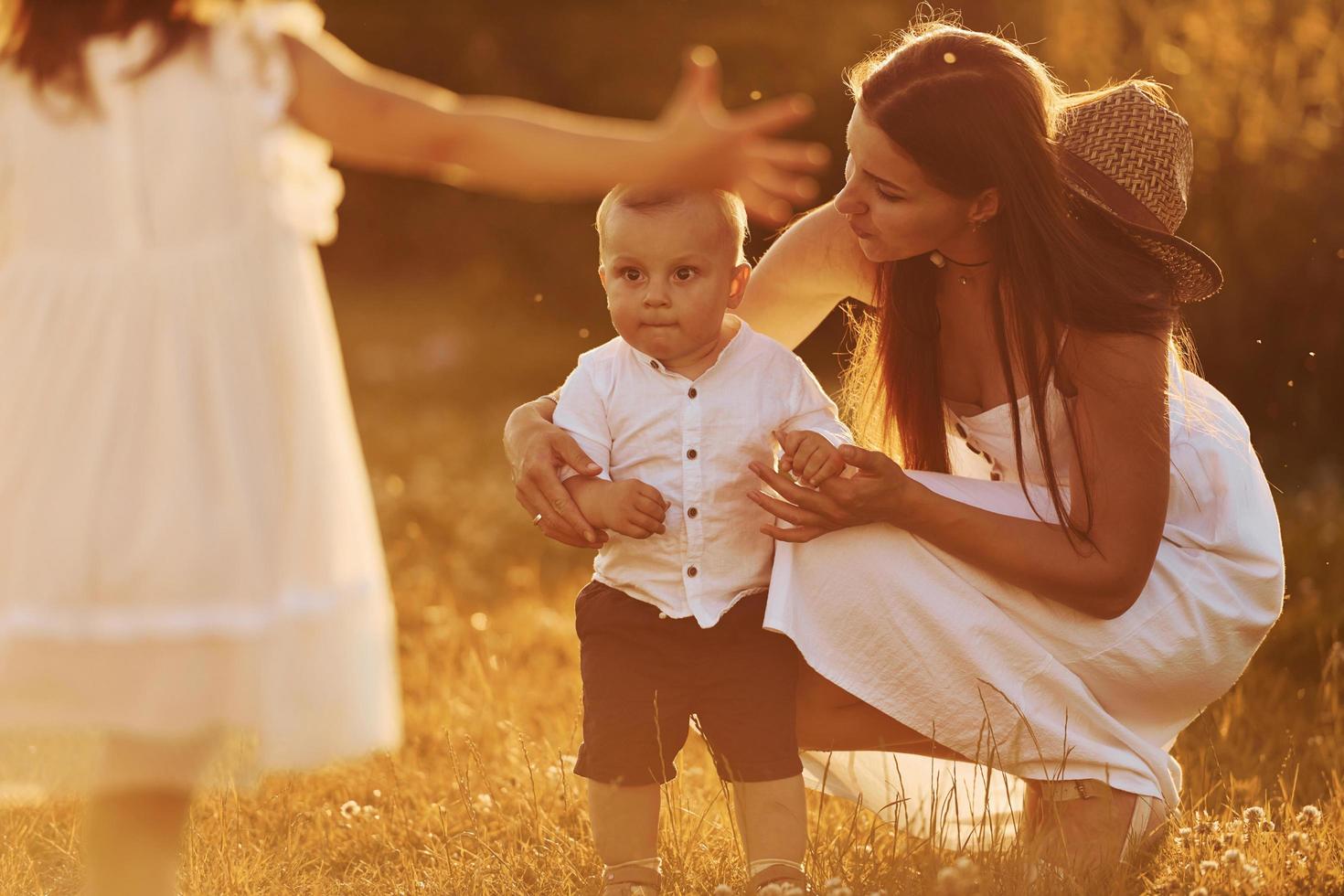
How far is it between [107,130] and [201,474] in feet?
1.70

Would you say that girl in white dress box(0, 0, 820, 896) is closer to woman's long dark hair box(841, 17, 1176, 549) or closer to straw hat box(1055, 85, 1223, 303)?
woman's long dark hair box(841, 17, 1176, 549)

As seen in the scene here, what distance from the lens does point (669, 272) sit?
3.12m

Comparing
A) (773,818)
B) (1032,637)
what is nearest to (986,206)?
(1032,637)

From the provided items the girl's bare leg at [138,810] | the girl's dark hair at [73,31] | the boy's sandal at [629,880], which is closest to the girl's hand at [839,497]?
the boy's sandal at [629,880]

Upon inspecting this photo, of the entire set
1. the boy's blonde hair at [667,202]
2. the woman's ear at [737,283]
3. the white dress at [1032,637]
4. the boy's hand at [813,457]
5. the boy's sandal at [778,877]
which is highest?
the boy's blonde hair at [667,202]

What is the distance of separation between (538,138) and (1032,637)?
5.49 feet

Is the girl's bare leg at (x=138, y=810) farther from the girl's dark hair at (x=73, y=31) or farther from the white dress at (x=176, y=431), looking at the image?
the girl's dark hair at (x=73, y=31)

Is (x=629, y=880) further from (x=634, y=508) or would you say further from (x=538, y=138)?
(x=538, y=138)

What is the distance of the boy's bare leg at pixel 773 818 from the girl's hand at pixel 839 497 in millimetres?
491

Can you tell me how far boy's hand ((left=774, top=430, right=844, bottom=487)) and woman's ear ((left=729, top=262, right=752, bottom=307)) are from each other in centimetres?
34

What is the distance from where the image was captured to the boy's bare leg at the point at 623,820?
319 cm

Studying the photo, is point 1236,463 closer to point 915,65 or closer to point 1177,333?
point 1177,333

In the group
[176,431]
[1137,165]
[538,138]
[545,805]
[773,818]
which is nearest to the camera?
[176,431]

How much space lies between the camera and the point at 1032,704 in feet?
11.1
